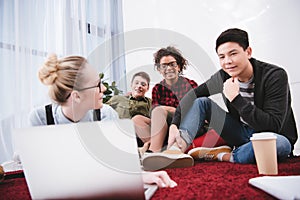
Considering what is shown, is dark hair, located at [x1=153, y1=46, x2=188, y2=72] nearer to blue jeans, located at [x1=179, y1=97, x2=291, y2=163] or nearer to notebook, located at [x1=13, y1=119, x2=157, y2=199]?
blue jeans, located at [x1=179, y1=97, x2=291, y2=163]

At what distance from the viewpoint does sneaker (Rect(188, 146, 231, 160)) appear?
53.4 inches

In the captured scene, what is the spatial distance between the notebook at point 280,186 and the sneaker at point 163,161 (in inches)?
16.6

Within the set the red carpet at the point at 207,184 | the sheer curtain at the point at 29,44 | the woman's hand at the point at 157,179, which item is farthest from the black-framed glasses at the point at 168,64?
the woman's hand at the point at 157,179

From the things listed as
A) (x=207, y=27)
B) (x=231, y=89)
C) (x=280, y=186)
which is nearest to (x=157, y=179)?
(x=280, y=186)

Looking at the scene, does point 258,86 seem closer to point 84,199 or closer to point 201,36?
point 201,36

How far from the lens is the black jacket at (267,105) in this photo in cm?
118

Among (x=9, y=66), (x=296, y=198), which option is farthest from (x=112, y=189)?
(x=9, y=66)

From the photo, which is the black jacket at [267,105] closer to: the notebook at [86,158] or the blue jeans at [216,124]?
the blue jeans at [216,124]

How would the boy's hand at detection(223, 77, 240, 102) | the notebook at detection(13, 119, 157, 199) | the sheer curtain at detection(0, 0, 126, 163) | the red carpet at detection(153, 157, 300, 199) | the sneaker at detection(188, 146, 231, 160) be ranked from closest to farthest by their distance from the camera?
the notebook at detection(13, 119, 157, 199), the red carpet at detection(153, 157, 300, 199), the boy's hand at detection(223, 77, 240, 102), the sneaker at detection(188, 146, 231, 160), the sheer curtain at detection(0, 0, 126, 163)

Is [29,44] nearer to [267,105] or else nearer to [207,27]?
[207,27]

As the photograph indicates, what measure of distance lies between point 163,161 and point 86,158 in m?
0.64

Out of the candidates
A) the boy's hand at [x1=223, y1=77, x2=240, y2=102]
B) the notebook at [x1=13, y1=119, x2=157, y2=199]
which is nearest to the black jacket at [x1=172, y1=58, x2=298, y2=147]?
the boy's hand at [x1=223, y1=77, x2=240, y2=102]

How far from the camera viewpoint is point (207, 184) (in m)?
0.79

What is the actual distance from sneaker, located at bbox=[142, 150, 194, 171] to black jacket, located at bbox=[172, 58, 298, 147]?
213 mm
